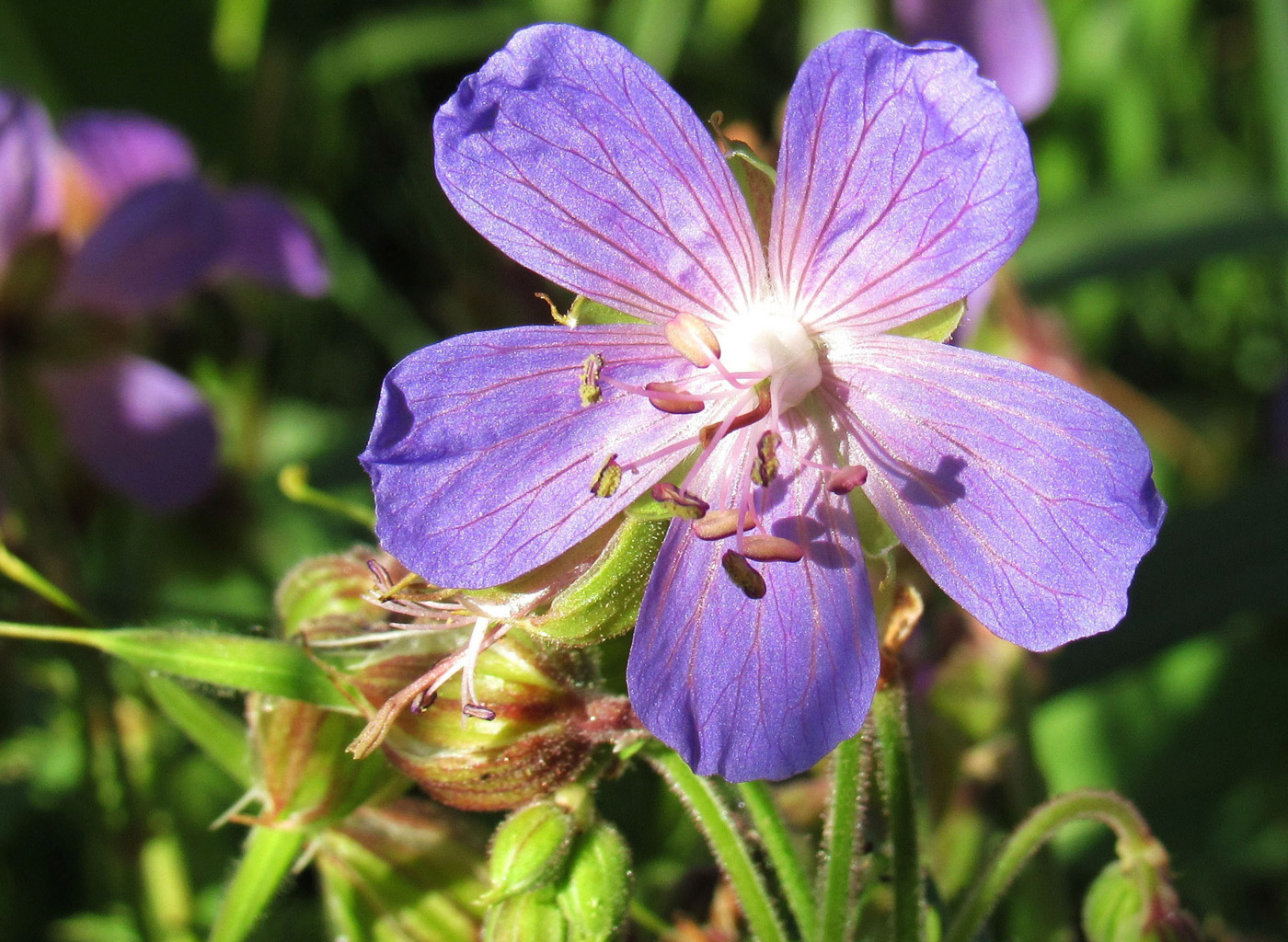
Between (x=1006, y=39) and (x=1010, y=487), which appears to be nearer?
(x=1010, y=487)

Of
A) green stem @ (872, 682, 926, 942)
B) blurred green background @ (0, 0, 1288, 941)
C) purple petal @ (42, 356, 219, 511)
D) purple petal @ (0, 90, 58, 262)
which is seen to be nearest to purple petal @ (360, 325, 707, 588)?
green stem @ (872, 682, 926, 942)

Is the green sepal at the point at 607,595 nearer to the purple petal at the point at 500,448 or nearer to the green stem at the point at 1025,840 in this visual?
the purple petal at the point at 500,448

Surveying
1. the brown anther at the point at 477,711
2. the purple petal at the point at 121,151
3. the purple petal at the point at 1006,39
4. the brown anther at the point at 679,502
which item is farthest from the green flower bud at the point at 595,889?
the purple petal at the point at 121,151

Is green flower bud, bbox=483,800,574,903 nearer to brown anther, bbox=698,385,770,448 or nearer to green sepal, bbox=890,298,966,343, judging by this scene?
brown anther, bbox=698,385,770,448

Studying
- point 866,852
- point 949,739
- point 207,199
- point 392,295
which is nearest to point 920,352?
point 866,852

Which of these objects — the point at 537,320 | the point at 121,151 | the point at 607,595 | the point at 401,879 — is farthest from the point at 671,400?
the point at 121,151

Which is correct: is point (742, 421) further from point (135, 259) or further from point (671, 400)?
point (135, 259)
